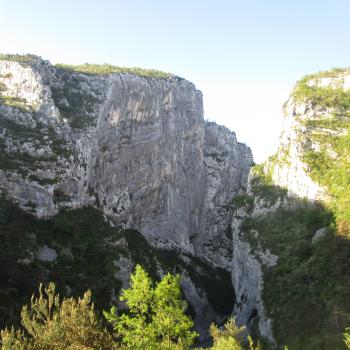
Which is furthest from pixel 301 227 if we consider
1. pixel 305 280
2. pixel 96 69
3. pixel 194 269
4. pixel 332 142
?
pixel 96 69

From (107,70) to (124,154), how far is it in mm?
20688

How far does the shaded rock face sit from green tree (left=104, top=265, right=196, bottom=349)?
3807 centimetres

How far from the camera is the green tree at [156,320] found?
58.9 ft

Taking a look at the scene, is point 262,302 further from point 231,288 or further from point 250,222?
point 231,288

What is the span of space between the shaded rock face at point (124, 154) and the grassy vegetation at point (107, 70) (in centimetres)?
311

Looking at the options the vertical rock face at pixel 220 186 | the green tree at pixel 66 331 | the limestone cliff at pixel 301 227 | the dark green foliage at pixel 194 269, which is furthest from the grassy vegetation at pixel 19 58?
the green tree at pixel 66 331

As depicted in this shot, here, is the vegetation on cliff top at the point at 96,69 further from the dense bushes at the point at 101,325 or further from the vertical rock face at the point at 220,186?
the dense bushes at the point at 101,325

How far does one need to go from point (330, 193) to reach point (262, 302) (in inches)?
578

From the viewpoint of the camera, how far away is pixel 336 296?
38.5 meters

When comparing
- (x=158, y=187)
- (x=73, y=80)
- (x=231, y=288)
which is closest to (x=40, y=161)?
(x=73, y=80)

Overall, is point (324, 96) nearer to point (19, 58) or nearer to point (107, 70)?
point (107, 70)

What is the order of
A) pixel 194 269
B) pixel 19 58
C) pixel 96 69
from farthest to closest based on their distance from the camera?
pixel 96 69, pixel 194 269, pixel 19 58

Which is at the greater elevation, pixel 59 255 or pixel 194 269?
pixel 194 269

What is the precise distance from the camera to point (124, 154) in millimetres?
83250
